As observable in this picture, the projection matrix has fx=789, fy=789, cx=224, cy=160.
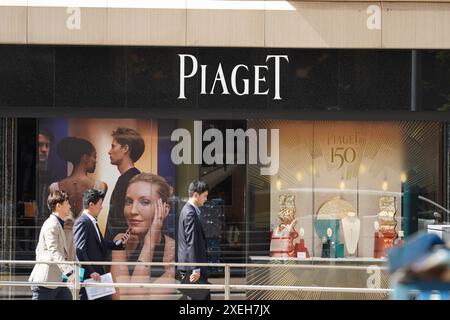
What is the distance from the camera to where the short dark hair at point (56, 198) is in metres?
11.6

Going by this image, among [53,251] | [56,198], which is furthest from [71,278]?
[56,198]

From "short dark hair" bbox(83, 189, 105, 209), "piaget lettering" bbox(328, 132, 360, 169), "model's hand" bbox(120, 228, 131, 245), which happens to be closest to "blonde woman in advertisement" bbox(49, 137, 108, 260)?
"short dark hair" bbox(83, 189, 105, 209)

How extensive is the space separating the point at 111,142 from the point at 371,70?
4154 millimetres

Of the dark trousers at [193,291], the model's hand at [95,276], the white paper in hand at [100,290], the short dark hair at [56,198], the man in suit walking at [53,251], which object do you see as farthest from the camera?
the short dark hair at [56,198]

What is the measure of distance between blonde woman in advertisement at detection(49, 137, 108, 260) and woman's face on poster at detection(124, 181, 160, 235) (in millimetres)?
418

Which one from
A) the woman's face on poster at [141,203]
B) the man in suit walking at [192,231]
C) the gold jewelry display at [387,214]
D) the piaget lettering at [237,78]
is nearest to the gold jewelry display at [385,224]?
the gold jewelry display at [387,214]

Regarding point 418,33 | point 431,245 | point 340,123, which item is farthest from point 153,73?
point 431,245

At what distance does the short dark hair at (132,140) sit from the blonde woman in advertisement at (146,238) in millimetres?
336

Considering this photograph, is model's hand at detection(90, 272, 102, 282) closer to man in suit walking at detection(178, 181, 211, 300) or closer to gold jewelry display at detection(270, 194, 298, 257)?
man in suit walking at detection(178, 181, 211, 300)

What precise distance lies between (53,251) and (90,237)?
793 millimetres

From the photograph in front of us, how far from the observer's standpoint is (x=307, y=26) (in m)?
12.0

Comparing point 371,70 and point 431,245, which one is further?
point 371,70

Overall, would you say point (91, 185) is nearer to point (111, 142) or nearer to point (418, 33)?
point (111, 142)

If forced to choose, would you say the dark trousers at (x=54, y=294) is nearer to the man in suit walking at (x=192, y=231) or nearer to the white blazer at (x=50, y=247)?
the white blazer at (x=50, y=247)
